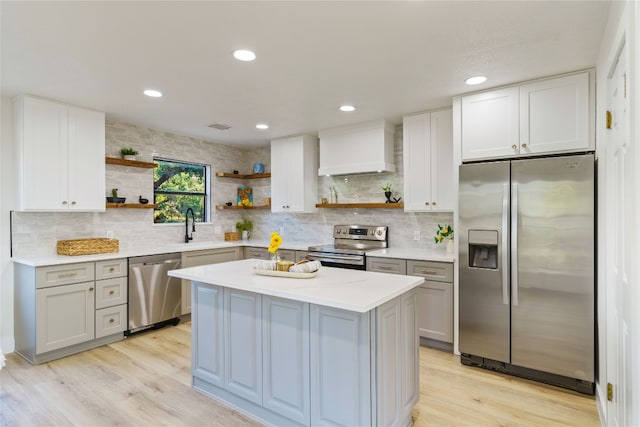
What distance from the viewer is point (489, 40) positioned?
229 cm

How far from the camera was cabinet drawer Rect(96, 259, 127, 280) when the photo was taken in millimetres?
3539

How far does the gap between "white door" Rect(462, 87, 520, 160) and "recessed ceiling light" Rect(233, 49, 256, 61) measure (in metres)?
1.99

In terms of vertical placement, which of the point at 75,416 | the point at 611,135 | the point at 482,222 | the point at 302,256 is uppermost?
Answer: the point at 611,135

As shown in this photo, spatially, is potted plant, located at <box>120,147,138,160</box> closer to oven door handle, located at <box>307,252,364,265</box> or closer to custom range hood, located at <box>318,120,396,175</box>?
custom range hood, located at <box>318,120,396,175</box>

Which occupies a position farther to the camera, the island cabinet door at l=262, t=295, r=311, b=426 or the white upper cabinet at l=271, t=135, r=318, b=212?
the white upper cabinet at l=271, t=135, r=318, b=212

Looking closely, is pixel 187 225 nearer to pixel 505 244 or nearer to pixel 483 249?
pixel 483 249

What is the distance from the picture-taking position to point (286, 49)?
2393 millimetres

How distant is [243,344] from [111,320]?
2.09m

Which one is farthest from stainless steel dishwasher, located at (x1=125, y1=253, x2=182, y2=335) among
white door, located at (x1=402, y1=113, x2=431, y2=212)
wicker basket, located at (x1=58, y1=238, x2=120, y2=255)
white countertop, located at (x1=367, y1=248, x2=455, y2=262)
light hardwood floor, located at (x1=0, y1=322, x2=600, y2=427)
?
white door, located at (x1=402, y1=113, x2=431, y2=212)

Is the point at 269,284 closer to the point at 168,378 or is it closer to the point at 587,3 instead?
the point at 168,378

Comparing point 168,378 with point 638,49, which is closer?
point 638,49

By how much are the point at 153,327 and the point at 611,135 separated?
459cm

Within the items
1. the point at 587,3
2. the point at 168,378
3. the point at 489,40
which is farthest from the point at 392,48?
the point at 168,378

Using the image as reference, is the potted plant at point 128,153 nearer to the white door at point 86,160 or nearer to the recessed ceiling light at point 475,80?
the white door at point 86,160
